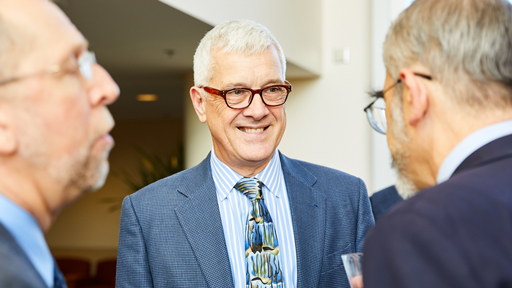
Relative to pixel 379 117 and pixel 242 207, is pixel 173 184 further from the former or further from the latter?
pixel 379 117

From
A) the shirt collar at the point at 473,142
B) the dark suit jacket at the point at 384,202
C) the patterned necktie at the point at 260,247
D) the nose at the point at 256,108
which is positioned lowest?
the patterned necktie at the point at 260,247

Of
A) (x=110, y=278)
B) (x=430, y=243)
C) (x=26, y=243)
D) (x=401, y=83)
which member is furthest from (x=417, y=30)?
(x=110, y=278)

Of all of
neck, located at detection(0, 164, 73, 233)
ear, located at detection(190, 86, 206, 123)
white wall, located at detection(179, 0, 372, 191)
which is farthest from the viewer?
white wall, located at detection(179, 0, 372, 191)

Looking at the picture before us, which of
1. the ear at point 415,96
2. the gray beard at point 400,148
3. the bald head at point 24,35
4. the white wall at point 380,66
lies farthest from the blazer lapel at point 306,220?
the white wall at point 380,66

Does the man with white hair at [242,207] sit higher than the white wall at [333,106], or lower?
lower

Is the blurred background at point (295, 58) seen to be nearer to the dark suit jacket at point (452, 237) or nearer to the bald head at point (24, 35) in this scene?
the bald head at point (24, 35)

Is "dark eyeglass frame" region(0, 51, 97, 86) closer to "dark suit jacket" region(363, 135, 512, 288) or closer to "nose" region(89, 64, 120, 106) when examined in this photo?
"nose" region(89, 64, 120, 106)

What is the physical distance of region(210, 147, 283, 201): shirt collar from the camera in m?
1.88

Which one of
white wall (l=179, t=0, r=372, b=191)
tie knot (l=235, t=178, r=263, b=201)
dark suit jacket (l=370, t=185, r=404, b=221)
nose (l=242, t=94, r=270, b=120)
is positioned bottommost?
dark suit jacket (l=370, t=185, r=404, b=221)

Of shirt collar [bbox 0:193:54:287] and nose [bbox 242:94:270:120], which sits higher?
nose [bbox 242:94:270:120]

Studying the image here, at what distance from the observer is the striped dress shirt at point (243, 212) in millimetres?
1742

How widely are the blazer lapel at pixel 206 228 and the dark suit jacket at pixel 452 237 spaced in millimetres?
871

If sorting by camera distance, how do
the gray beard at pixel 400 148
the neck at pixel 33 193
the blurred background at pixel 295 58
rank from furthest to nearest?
the blurred background at pixel 295 58 → the gray beard at pixel 400 148 → the neck at pixel 33 193

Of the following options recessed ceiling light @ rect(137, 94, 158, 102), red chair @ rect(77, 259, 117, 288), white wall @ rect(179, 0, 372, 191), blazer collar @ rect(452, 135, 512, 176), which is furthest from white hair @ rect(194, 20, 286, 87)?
red chair @ rect(77, 259, 117, 288)
